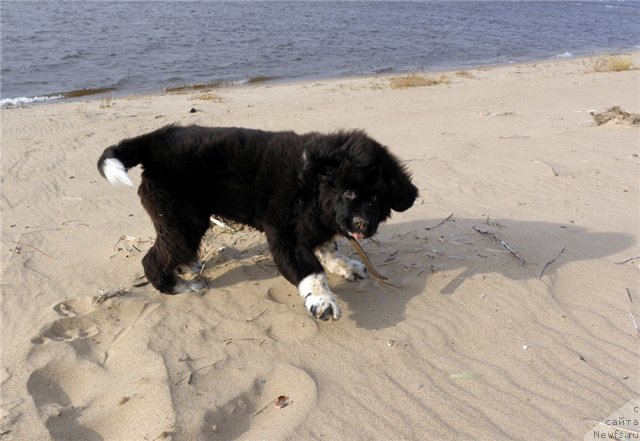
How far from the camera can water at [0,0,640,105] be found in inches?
696

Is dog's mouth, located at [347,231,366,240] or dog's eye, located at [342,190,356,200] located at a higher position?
dog's eye, located at [342,190,356,200]

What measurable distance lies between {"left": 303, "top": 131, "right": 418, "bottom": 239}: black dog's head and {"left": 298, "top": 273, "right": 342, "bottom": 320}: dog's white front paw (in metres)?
0.43

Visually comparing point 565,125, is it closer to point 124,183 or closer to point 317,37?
point 124,183

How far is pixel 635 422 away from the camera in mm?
3232

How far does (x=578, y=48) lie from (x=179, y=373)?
28.2m

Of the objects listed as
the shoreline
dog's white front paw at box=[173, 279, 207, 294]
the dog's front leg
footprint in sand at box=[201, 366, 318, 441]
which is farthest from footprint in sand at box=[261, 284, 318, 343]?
the shoreline

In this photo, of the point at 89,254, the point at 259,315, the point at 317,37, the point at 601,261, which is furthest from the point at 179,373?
the point at 317,37

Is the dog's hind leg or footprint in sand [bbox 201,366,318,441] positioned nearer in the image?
footprint in sand [bbox 201,366,318,441]

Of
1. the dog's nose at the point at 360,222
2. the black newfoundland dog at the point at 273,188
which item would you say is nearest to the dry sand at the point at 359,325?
the black newfoundland dog at the point at 273,188

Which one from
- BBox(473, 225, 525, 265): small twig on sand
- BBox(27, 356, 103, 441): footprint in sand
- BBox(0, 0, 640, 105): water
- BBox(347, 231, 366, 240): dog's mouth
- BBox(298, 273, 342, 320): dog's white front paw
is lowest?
BBox(0, 0, 640, 105): water

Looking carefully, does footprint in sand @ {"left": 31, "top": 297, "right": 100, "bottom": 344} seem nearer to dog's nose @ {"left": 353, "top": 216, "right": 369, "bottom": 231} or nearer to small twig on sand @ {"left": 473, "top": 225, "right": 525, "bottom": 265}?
dog's nose @ {"left": 353, "top": 216, "right": 369, "bottom": 231}

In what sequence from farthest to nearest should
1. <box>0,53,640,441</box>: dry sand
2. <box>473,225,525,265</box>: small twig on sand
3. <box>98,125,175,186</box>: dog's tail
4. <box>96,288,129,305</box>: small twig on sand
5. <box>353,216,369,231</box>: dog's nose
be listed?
<box>473,225,525,265</box>: small twig on sand < <box>96,288,129,305</box>: small twig on sand < <box>98,125,175,186</box>: dog's tail < <box>353,216,369,231</box>: dog's nose < <box>0,53,640,441</box>: dry sand

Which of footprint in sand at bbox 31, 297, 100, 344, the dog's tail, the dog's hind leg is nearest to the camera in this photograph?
the dog's tail

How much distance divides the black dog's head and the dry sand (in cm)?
92
